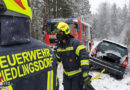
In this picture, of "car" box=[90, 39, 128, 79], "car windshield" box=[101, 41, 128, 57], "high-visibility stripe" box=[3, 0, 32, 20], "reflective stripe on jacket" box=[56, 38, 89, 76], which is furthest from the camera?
"car windshield" box=[101, 41, 128, 57]

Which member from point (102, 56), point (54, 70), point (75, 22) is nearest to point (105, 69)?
point (102, 56)

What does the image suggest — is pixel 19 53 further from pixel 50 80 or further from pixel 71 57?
pixel 71 57

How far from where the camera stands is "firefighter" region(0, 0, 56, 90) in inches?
45.6

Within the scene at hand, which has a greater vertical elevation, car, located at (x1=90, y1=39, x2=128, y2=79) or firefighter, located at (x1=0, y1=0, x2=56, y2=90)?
firefighter, located at (x1=0, y1=0, x2=56, y2=90)

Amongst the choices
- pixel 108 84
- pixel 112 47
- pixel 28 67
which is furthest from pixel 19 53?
pixel 112 47

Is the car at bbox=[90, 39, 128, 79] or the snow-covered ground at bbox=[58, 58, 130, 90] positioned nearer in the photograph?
the snow-covered ground at bbox=[58, 58, 130, 90]

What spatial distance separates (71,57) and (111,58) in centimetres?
513

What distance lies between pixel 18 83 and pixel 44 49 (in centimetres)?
43

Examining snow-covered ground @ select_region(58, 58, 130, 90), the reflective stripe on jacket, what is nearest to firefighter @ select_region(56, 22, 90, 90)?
the reflective stripe on jacket

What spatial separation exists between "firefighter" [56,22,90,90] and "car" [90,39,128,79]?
14.3 feet

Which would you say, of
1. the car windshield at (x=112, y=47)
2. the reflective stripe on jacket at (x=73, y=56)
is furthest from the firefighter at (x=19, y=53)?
the car windshield at (x=112, y=47)

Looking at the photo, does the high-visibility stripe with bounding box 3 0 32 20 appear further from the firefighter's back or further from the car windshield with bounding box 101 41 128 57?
the car windshield with bounding box 101 41 128 57

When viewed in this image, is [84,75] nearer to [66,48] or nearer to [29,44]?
[66,48]

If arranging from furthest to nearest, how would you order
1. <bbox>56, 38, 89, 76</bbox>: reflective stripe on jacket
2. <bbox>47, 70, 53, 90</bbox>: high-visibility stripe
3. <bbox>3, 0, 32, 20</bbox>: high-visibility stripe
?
1. <bbox>56, 38, 89, 76</bbox>: reflective stripe on jacket
2. <bbox>47, 70, 53, 90</bbox>: high-visibility stripe
3. <bbox>3, 0, 32, 20</bbox>: high-visibility stripe
